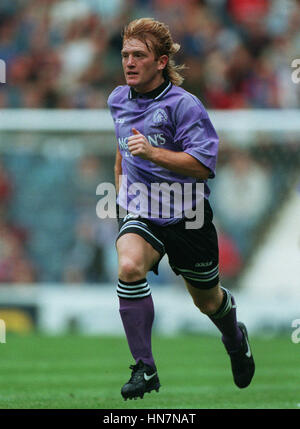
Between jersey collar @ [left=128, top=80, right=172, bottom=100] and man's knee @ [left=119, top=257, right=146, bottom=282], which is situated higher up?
jersey collar @ [left=128, top=80, right=172, bottom=100]

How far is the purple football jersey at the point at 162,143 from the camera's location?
20.4 ft

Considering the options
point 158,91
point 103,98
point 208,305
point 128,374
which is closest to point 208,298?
point 208,305

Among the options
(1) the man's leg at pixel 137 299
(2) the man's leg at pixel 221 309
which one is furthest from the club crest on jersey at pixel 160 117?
(2) the man's leg at pixel 221 309

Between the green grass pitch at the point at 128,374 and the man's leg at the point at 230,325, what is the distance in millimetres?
186

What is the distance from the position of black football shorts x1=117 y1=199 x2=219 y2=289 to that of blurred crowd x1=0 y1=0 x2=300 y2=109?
6.88 meters

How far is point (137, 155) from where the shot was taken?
5945 mm

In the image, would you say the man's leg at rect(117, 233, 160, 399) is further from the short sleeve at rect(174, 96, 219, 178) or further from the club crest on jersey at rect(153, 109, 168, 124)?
the club crest on jersey at rect(153, 109, 168, 124)

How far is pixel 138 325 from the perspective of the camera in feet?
20.0

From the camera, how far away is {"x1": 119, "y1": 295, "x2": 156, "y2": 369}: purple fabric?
6.07 metres

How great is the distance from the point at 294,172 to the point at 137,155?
7.57 metres

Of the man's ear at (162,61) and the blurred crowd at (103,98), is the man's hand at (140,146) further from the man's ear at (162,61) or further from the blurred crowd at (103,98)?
the blurred crowd at (103,98)

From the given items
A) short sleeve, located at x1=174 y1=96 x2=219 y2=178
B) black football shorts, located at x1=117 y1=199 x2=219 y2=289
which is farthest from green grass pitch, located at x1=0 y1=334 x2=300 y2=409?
short sleeve, located at x1=174 y1=96 x2=219 y2=178

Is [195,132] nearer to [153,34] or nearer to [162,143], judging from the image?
[162,143]
